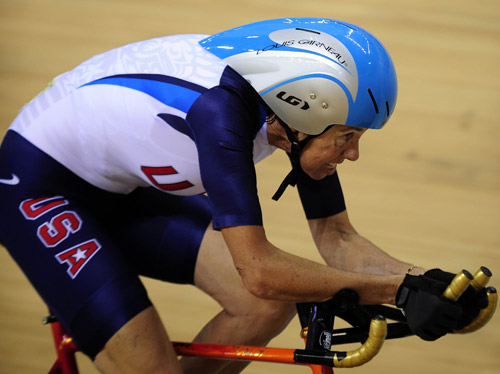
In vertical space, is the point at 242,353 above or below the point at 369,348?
below

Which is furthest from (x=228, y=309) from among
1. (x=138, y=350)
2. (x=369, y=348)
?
(x=369, y=348)

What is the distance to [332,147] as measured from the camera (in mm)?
2061

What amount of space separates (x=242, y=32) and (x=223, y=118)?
1.08 ft

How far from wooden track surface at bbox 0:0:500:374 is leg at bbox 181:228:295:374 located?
0.74 m

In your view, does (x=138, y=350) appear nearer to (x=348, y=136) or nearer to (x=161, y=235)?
(x=161, y=235)

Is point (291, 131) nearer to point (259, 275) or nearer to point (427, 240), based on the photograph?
point (259, 275)

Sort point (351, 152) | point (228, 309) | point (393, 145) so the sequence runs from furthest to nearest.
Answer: point (393, 145)
point (228, 309)
point (351, 152)

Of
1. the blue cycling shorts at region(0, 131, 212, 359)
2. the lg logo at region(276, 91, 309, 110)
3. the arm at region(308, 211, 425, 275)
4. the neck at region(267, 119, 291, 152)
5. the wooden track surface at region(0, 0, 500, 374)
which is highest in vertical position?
the lg logo at region(276, 91, 309, 110)

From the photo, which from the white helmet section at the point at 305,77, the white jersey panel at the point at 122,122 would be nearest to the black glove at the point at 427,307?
the white helmet section at the point at 305,77

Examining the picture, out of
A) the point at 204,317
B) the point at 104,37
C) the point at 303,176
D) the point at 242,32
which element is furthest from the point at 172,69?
the point at 104,37

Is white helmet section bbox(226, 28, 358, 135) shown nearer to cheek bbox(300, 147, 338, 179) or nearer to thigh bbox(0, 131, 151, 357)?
cheek bbox(300, 147, 338, 179)

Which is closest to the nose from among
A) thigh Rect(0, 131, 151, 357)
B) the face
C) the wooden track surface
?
the face

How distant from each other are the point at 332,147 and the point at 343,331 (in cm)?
47

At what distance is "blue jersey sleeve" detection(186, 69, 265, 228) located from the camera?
1869 millimetres
